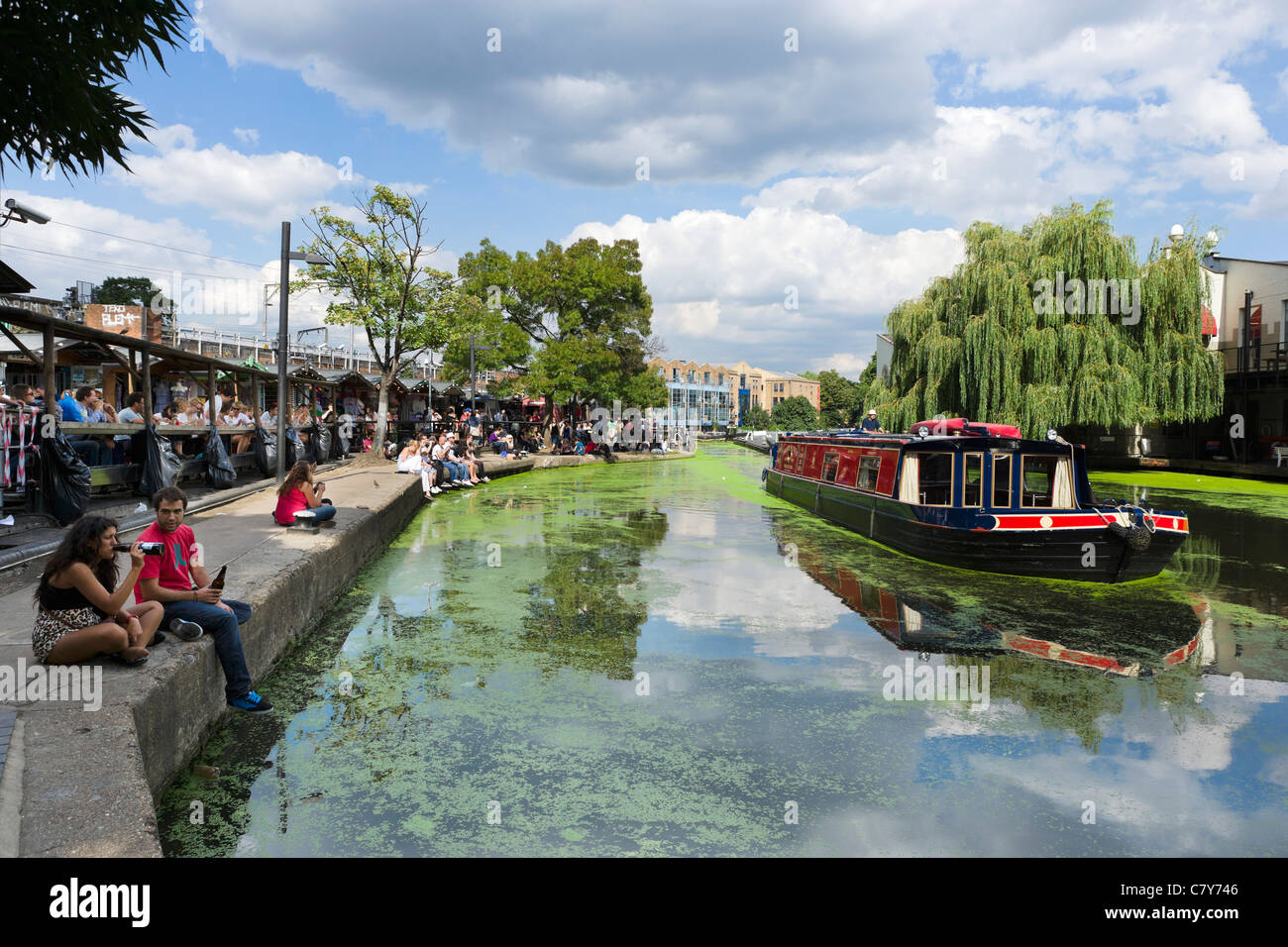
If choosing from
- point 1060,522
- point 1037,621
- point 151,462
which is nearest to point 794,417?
point 1060,522

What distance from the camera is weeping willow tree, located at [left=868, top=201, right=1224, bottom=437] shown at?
23609 millimetres

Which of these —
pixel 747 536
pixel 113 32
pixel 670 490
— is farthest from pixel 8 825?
pixel 670 490

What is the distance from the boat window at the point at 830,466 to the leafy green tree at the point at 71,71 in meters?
12.4

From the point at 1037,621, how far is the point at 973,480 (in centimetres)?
405

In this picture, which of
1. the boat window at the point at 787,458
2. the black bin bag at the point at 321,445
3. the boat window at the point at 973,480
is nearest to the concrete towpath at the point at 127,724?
the boat window at the point at 973,480

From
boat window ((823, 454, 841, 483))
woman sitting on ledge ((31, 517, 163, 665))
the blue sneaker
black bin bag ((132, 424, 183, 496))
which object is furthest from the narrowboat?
black bin bag ((132, 424, 183, 496))

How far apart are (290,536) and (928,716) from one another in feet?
20.1

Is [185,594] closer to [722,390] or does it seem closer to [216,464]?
[216,464]

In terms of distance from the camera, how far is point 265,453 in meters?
15.8

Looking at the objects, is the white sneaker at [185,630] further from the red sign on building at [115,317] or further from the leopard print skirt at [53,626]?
the red sign on building at [115,317]

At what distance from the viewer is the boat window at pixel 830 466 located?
1594 cm

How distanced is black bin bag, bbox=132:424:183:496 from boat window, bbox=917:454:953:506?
9961 millimetres

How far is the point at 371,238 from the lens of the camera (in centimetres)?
2322

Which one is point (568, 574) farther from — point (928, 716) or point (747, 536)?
point (928, 716)
